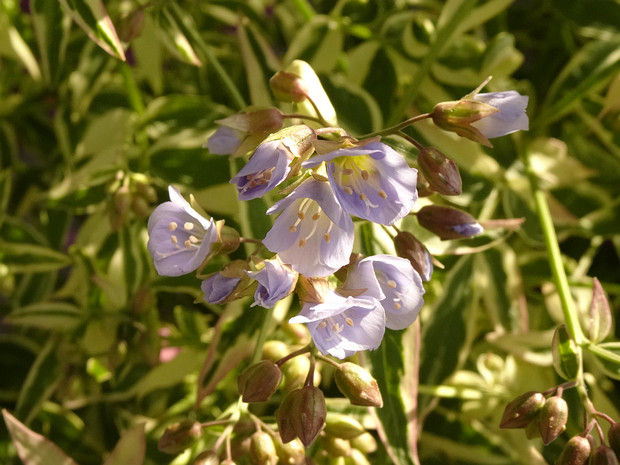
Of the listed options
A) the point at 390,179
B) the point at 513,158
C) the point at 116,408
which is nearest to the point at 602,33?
the point at 513,158

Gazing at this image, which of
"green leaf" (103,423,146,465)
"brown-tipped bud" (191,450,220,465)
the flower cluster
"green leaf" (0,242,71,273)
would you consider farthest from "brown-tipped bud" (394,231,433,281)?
Answer: "green leaf" (0,242,71,273)

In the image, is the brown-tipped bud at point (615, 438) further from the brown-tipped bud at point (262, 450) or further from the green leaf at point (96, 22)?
the green leaf at point (96, 22)

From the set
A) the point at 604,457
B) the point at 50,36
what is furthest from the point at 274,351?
the point at 50,36

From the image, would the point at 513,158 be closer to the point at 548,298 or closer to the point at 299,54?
the point at 548,298

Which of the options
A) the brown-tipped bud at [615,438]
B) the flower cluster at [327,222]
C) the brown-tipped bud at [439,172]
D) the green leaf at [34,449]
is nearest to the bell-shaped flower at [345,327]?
the flower cluster at [327,222]

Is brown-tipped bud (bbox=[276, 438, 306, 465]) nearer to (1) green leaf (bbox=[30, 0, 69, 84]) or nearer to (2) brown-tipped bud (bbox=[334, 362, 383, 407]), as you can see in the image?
(2) brown-tipped bud (bbox=[334, 362, 383, 407])

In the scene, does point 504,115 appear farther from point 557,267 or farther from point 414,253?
point 557,267

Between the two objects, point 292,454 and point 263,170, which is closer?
point 263,170
